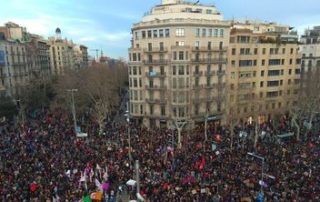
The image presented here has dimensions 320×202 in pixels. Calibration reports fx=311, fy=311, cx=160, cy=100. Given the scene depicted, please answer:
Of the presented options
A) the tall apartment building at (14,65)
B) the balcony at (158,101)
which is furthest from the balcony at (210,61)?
the tall apartment building at (14,65)

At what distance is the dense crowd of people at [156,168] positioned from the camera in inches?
880

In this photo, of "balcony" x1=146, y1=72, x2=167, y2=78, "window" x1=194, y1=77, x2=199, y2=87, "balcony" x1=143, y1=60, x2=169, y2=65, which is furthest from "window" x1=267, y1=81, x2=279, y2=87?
"balcony" x1=143, y1=60, x2=169, y2=65

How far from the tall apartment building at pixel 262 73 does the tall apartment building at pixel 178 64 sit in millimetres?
2619

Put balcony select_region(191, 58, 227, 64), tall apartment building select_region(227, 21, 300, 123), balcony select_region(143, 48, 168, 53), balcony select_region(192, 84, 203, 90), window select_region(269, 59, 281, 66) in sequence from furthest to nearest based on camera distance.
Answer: window select_region(269, 59, 281, 66) < tall apartment building select_region(227, 21, 300, 123) < balcony select_region(192, 84, 203, 90) < balcony select_region(191, 58, 227, 64) < balcony select_region(143, 48, 168, 53)

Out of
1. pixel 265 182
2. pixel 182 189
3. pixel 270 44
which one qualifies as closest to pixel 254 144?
pixel 265 182

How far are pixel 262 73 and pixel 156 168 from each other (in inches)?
1387

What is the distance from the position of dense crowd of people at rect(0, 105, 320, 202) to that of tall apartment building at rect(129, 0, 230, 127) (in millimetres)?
11003

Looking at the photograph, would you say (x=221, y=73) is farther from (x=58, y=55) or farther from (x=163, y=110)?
(x=58, y=55)

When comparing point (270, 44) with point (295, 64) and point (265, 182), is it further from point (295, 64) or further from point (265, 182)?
point (265, 182)

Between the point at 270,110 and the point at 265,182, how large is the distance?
33781 millimetres

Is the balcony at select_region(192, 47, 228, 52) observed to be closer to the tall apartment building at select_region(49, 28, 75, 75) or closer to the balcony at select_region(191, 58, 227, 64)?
the balcony at select_region(191, 58, 227, 64)

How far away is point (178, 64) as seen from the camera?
150ft

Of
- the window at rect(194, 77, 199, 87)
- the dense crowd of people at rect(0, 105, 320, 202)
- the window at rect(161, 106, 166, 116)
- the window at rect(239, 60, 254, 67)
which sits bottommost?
the dense crowd of people at rect(0, 105, 320, 202)

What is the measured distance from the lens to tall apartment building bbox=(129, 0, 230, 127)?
152 ft
